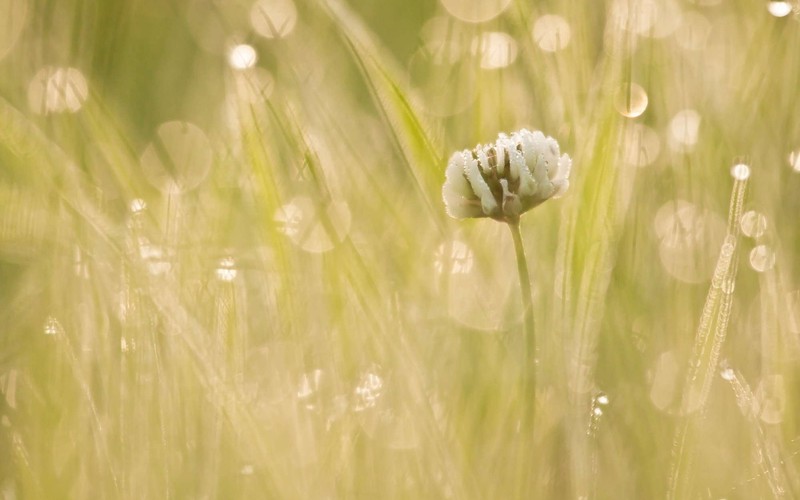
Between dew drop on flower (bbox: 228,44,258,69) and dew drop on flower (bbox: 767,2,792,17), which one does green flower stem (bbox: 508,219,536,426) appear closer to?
dew drop on flower (bbox: 228,44,258,69)

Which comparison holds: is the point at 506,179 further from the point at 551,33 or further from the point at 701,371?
the point at 551,33

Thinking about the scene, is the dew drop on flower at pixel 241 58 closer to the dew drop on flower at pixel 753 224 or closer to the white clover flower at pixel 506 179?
the white clover flower at pixel 506 179

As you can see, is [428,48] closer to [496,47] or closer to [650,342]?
[496,47]

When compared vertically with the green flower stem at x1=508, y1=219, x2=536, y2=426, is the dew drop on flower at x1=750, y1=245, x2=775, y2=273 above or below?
above

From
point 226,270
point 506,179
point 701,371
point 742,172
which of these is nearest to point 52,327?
point 226,270

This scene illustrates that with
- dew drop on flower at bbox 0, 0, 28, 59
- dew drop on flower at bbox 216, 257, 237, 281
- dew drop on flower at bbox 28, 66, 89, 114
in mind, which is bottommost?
dew drop on flower at bbox 216, 257, 237, 281

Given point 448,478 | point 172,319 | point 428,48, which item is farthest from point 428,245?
point 428,48

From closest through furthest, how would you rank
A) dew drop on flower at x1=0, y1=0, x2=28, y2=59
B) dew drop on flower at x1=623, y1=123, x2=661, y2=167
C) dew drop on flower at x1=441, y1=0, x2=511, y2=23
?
dew drop on flower at x1=623, y1=123, x2=661, y2=167, dew drop on flower at x1=441, y1=0, x2=511, y2=23, dew drop on flower at x1=0, y1=0, x2=28, y2=59

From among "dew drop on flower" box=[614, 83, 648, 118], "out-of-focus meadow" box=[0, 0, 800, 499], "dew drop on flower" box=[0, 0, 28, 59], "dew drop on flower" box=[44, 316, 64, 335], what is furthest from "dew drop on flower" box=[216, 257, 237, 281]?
"dew drop on flower" box=[0, 0, 28, 59]

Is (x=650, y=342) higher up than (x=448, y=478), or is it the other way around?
(x=650, y=342)
